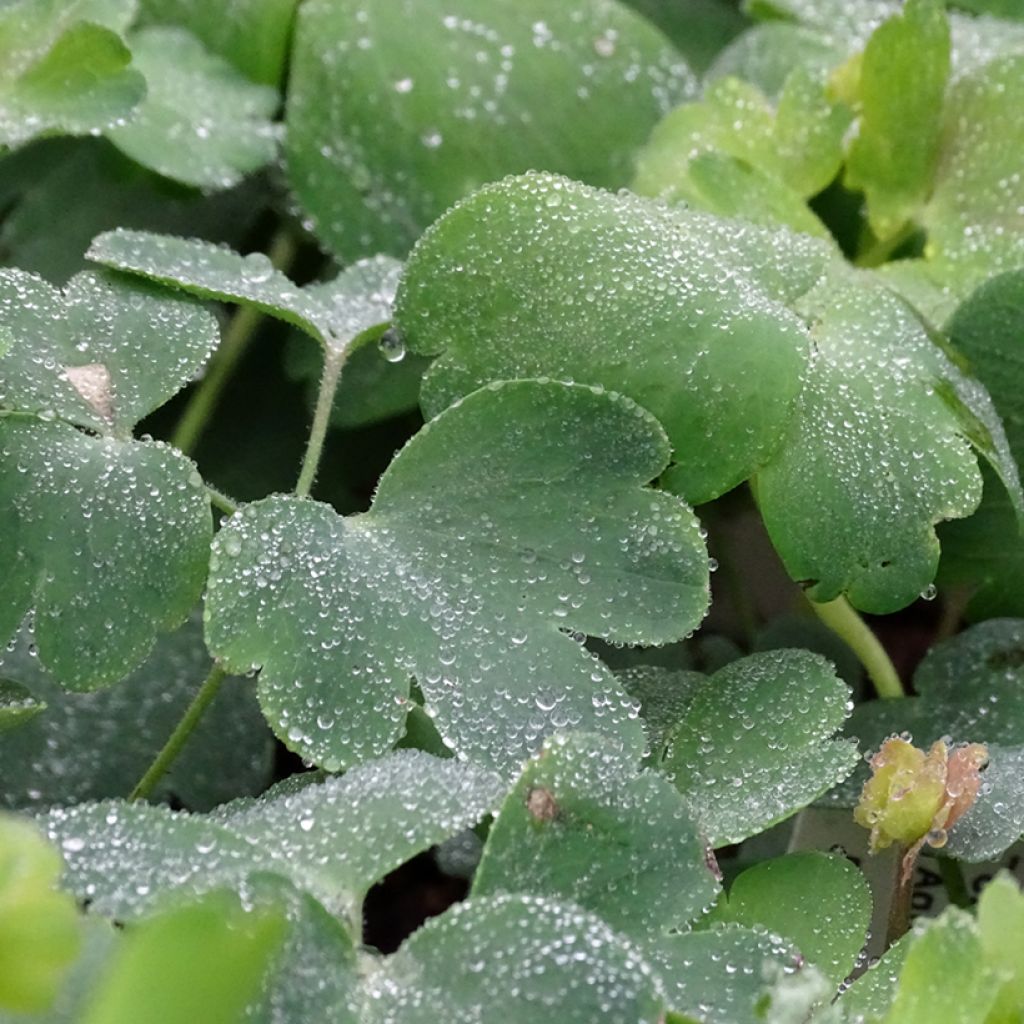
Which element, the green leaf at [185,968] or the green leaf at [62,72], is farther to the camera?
the green leaf at [62,72]

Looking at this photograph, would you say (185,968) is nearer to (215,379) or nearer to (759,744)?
(759,744)

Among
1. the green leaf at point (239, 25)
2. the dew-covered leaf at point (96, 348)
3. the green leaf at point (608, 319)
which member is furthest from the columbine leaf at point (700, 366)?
the green leaf at point (239, 25)

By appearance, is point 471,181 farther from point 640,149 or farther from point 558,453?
point 558,453

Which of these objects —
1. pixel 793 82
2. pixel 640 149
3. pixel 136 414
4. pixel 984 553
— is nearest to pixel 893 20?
pixel 793 82

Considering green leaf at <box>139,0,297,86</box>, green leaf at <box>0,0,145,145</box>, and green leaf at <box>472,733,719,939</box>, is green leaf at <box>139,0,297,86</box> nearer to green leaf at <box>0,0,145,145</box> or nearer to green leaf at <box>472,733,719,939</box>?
green leaf at <box>0,0,145,145</box>

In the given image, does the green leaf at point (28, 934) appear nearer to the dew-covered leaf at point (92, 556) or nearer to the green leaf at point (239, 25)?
the dew-covered leaf at point (92, 556)

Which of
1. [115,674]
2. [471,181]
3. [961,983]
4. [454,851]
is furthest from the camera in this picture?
[471,181]

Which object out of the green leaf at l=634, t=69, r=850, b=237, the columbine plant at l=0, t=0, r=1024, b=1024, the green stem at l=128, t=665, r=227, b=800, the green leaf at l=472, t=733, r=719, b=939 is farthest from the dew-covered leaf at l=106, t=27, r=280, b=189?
the green leaf at l=472, t=733, r=719, b=939
